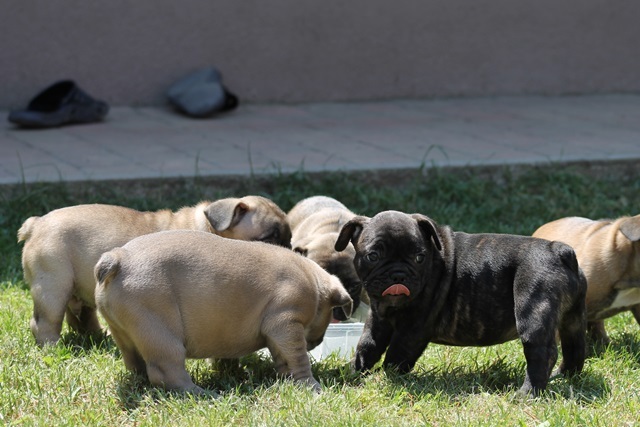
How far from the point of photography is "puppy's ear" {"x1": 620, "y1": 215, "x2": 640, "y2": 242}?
5328 millimetres

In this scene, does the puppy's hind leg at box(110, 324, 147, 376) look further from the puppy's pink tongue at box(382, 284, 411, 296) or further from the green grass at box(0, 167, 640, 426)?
the puppy's pink tongue at box(382, 284, 411, 296)

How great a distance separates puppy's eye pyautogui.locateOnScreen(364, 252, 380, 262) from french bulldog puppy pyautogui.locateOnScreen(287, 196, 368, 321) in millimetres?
1120

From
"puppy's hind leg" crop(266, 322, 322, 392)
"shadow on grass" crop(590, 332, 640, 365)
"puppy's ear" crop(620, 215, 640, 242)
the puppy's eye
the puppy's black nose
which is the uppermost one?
"puppy's ear" crop(620, 215, 640, 242)

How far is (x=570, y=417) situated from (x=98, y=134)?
22.7ft

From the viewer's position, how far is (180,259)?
4.68 meters

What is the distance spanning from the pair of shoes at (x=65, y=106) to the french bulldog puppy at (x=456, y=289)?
19.7 ft

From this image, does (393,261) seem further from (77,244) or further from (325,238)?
(77,244)

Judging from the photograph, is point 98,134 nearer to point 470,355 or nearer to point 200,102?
point 200,102

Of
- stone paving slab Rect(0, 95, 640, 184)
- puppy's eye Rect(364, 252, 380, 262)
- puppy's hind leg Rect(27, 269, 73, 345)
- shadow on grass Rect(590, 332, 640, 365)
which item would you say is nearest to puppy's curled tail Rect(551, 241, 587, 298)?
shadow on grass Rect(590, 332, 640, 365)

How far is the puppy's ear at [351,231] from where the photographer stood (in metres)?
5.11

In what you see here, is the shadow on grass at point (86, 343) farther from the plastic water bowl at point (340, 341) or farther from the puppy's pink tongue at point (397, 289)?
the puppy's pink tongue at point (397, 289)

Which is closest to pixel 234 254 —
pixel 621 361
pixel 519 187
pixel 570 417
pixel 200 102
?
pixel 570 417

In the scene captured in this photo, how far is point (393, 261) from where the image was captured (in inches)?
191

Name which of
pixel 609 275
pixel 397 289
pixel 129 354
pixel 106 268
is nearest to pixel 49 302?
pixel 129 354
